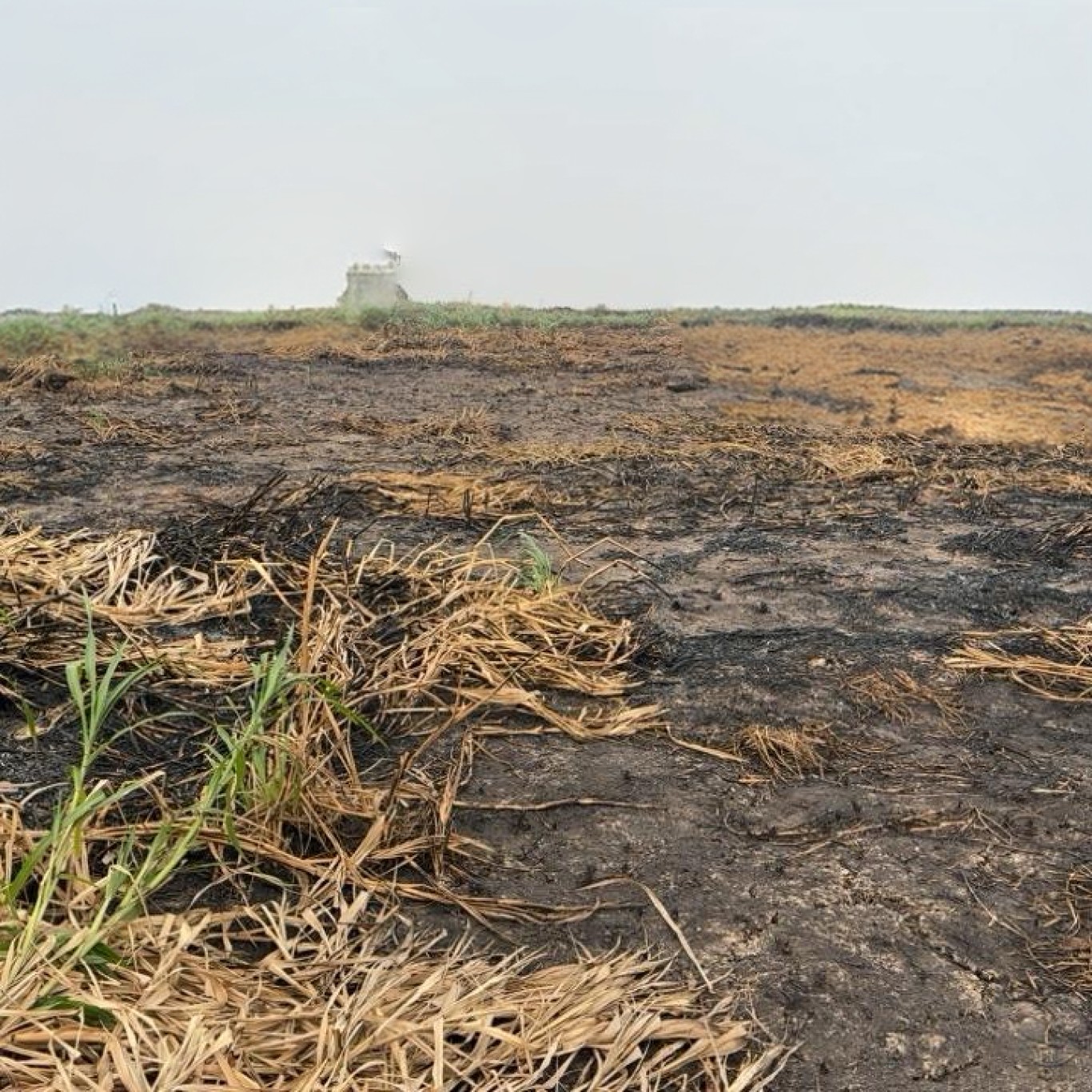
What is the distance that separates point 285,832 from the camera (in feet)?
7.13

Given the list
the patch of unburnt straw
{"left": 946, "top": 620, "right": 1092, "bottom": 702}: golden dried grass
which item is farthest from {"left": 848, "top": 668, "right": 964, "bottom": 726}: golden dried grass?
the patch of unburnt straw

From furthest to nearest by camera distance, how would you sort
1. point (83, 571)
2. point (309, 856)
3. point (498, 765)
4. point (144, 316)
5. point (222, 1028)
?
point (144, 316), point (83, 571), point (498, 765), point (309, 856), point (222, 1028)

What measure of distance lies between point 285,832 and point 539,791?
631 millimetres

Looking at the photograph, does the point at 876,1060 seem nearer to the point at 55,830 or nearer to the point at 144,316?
the point at 55,830

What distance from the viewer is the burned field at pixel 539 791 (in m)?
1.64

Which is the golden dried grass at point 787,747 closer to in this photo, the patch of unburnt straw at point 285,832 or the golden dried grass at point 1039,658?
the patch of unburnt straw at point 285,832

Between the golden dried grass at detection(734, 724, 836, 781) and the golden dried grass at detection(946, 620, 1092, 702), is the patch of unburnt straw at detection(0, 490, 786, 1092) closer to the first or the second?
the golden dried grass at detection(734, 724, 836, 781)

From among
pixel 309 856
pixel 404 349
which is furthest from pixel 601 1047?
pixel 404 349

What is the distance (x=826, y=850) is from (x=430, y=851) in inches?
34.7

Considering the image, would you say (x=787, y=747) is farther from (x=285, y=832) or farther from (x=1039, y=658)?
(x=285, y=832)

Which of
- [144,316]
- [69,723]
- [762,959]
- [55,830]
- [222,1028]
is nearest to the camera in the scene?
[222,1028]

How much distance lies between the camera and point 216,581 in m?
3.19

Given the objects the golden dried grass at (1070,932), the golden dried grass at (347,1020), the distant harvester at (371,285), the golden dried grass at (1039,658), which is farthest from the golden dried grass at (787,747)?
the distant harvester at (371,285)

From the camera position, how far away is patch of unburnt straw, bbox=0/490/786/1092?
61.1 inches
